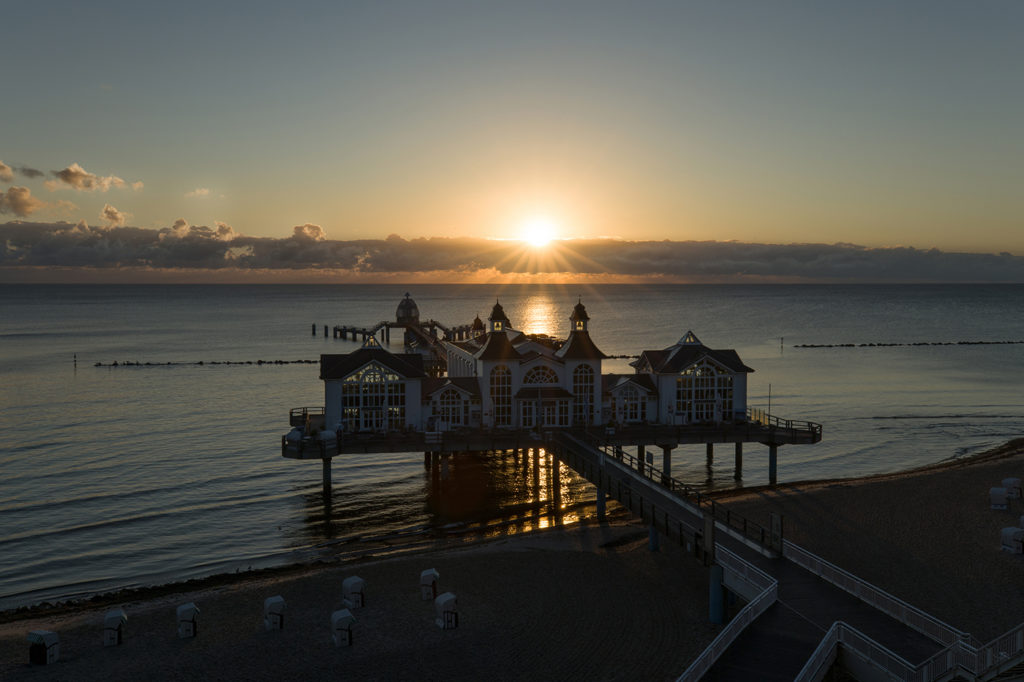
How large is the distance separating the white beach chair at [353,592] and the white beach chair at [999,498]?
33616mm

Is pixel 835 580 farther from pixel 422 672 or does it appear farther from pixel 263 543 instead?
pixel 263 543

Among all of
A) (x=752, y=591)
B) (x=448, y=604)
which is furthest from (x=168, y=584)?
(x=752, y=591)

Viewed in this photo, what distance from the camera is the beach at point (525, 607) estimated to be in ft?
84.3

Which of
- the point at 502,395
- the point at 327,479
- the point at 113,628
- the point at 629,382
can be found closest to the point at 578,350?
the point at 629,382

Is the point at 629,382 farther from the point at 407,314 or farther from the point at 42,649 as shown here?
the point at 407,314

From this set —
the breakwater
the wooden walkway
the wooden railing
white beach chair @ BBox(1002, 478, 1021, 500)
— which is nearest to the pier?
the wooden walkway

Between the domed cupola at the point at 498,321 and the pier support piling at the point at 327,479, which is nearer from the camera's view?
the pier support piling at the point at 327,479

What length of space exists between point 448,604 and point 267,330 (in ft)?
560

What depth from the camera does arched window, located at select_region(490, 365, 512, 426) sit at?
51531 mm

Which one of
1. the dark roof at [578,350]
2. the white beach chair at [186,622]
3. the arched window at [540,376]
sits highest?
the dark roof at [578,350]

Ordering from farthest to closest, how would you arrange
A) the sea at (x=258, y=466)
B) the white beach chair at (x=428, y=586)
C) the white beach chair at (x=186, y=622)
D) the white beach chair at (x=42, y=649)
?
the sea at (x=258, y=466), the white beach chair at (x=428, y=586), the white beach chair at (x=186, y=622), the white beach chair at (x=42, y=649)

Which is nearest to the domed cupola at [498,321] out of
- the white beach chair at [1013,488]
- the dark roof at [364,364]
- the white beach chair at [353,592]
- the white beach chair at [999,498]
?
the dark roof at [364,364]

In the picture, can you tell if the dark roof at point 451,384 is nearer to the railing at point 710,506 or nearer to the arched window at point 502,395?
the arched window at point 502,395

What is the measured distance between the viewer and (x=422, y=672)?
81.8ft
